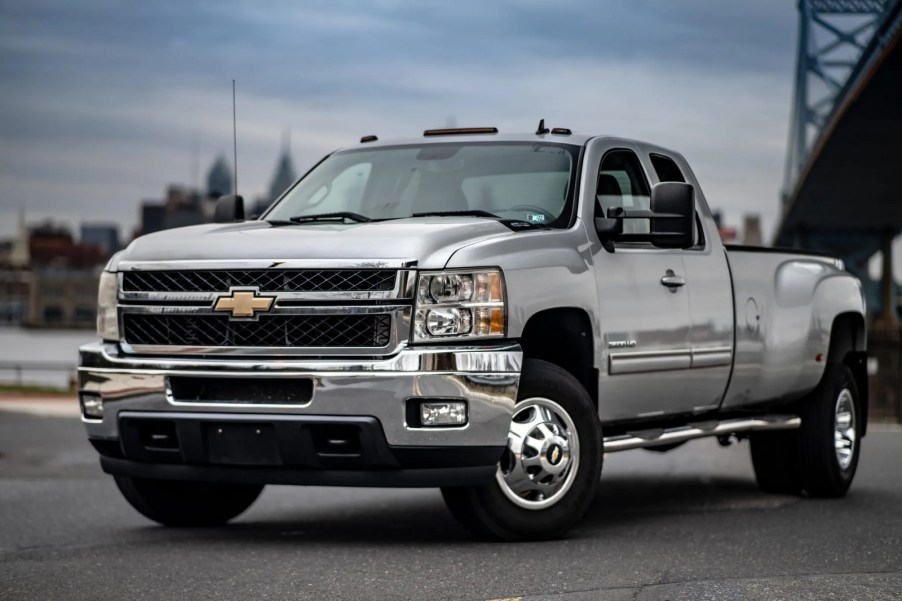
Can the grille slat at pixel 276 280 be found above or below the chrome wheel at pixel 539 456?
above

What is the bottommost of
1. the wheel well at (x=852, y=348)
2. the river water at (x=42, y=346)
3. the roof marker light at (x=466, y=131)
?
the river water at (x=42, y=346)

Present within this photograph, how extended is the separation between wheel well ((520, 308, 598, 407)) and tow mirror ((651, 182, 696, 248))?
2.07 feet

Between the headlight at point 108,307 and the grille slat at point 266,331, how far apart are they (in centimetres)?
14

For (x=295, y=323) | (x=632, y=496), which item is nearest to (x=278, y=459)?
(x=295, y=323)

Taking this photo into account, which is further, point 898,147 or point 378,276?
point 898,147

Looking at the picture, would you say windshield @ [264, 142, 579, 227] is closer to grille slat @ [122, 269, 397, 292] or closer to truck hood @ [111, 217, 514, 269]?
truck hood @ [111, 217, 514, 269]

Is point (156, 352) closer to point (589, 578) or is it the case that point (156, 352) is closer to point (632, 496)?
point (589, 578)

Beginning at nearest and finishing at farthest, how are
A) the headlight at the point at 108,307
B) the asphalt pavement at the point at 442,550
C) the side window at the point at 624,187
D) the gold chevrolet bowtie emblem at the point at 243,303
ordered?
1. the asphalt pavement at the point at 442,550
2. the gold chevrolet bowtie emblem at the point at 243,303
3. the headlight at the point at 108,307
4. the side window at the point at 624,187

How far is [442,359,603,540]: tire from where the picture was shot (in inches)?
276

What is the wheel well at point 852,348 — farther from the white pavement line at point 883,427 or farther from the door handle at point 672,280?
the white pavement line at point 883,427

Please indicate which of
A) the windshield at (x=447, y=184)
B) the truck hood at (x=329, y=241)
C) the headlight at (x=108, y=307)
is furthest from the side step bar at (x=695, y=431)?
the headlight at (x=108, y=307)

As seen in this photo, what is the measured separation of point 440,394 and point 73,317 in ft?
548

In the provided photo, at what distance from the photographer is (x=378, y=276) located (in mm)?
6703

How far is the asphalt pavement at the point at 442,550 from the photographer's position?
5.90 m
